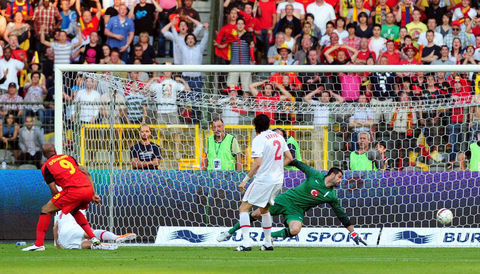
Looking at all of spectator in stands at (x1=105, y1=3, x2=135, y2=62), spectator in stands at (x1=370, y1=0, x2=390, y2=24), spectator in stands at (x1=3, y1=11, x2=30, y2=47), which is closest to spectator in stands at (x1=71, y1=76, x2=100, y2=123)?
spectator in stands at (x1=105, y1=3, x2=135, y2=62)

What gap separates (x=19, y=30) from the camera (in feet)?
70.0

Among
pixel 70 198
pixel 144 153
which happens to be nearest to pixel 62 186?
pixel 70 198

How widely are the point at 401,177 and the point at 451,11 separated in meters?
6.51

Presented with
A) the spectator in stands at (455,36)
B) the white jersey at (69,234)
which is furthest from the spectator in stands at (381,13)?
the white jersey at (69,234)

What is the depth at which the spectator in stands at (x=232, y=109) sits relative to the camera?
1666cm

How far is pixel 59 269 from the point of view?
33.7 ft

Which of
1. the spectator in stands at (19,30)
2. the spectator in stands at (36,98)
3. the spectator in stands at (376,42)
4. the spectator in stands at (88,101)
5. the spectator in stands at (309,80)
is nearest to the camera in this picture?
the spectator in stands at (88,101)

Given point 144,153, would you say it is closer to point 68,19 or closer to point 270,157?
point 270,157

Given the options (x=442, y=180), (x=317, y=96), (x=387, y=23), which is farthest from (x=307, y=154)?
(x=387, y=23)

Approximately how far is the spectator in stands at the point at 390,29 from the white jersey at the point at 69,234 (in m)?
9.09

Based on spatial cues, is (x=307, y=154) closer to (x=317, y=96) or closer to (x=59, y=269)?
(x=317, y=96)

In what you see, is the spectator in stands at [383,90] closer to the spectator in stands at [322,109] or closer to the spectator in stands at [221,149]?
the spectator in stands at [322,109]

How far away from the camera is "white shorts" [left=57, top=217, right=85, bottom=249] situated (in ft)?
45.9

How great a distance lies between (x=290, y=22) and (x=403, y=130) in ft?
15.9
